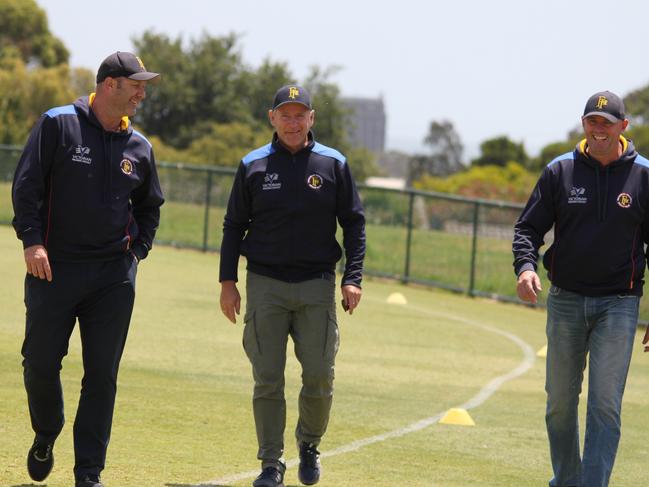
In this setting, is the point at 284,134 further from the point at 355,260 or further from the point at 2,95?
the point at 2,95

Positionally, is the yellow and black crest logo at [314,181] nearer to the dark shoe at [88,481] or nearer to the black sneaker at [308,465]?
the black sneaker at [308,465]

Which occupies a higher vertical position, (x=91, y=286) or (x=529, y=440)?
(x=91, y=286)

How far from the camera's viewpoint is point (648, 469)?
971cm

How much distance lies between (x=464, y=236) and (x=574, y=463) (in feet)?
54.2

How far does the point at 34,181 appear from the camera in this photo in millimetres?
7125

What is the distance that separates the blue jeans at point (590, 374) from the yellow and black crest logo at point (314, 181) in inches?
56.9

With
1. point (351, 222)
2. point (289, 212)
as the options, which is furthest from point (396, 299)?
point (289, 212)

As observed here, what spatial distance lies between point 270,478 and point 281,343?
78cm

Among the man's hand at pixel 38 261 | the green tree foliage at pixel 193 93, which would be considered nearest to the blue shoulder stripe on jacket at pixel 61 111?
the man's hand at pixel 38 261

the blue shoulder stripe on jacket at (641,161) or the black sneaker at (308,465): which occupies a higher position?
the blue shoulder stripe on jacket at (641,161)

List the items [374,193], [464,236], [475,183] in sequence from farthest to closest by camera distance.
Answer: [475,183]
[374,193]
[464,236]

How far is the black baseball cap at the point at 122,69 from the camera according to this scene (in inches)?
288

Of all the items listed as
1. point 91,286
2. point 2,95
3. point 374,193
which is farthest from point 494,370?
point 2,95

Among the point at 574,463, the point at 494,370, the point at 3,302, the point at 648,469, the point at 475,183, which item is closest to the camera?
the point at 574,463
